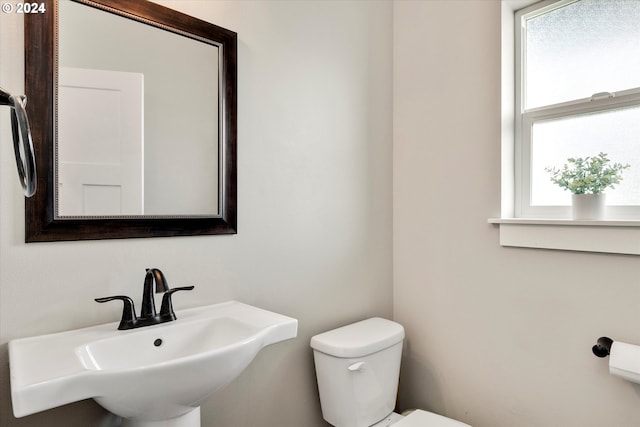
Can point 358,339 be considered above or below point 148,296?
below

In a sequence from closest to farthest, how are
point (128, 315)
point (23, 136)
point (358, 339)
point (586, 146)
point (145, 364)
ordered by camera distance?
point (23, 136) → point (145, 364) → point (128, 315) → point (586, 146) → point (358, 339)

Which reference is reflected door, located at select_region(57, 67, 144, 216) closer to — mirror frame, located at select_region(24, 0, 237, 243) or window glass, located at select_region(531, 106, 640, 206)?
mirror frame, located at select_region(24, 0, 237, 243)

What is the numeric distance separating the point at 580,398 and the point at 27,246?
186 centimetres

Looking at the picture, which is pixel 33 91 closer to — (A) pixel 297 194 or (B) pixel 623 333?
(A) pixel 297 194

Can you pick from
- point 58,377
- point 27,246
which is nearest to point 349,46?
point 27,246

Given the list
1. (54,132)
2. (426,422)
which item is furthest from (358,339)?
(54,132)

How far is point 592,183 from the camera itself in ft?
4.54

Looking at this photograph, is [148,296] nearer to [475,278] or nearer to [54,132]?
[54,132]

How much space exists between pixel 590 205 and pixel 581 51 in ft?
2.00

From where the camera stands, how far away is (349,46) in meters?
1.82

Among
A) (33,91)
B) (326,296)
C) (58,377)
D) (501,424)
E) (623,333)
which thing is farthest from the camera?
(326,296)

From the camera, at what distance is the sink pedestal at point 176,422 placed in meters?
0.99

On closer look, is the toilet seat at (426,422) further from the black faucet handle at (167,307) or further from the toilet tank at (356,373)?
the black faucet handle at (167,307)

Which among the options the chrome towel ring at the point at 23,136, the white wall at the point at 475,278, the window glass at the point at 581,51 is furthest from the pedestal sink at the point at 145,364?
the window glass at the point at 581,51
